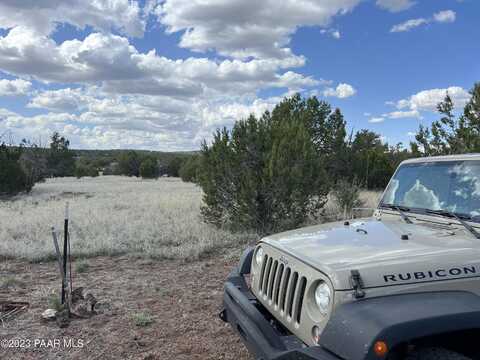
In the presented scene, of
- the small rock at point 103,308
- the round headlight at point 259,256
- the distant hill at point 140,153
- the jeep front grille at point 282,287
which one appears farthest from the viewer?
the distant hill at point 140,153

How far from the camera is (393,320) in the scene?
6.96ft

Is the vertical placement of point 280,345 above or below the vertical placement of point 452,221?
below

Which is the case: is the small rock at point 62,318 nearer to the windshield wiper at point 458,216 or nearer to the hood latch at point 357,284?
the hood latch at point 357,284

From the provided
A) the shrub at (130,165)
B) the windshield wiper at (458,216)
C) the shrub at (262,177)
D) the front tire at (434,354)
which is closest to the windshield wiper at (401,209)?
the windshield wiper at (458,216)

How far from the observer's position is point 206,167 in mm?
11211

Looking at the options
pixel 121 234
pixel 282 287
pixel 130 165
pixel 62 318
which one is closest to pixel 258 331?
pixel 282 287

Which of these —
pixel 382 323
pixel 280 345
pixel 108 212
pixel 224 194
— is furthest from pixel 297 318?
pixel 108 212

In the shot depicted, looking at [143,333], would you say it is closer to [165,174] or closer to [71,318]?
[71,318]

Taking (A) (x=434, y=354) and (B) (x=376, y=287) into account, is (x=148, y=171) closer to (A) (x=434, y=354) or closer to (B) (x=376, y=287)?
(B) (x=376, y=287)

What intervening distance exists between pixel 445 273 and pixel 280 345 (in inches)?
39.9

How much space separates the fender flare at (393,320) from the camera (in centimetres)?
208
